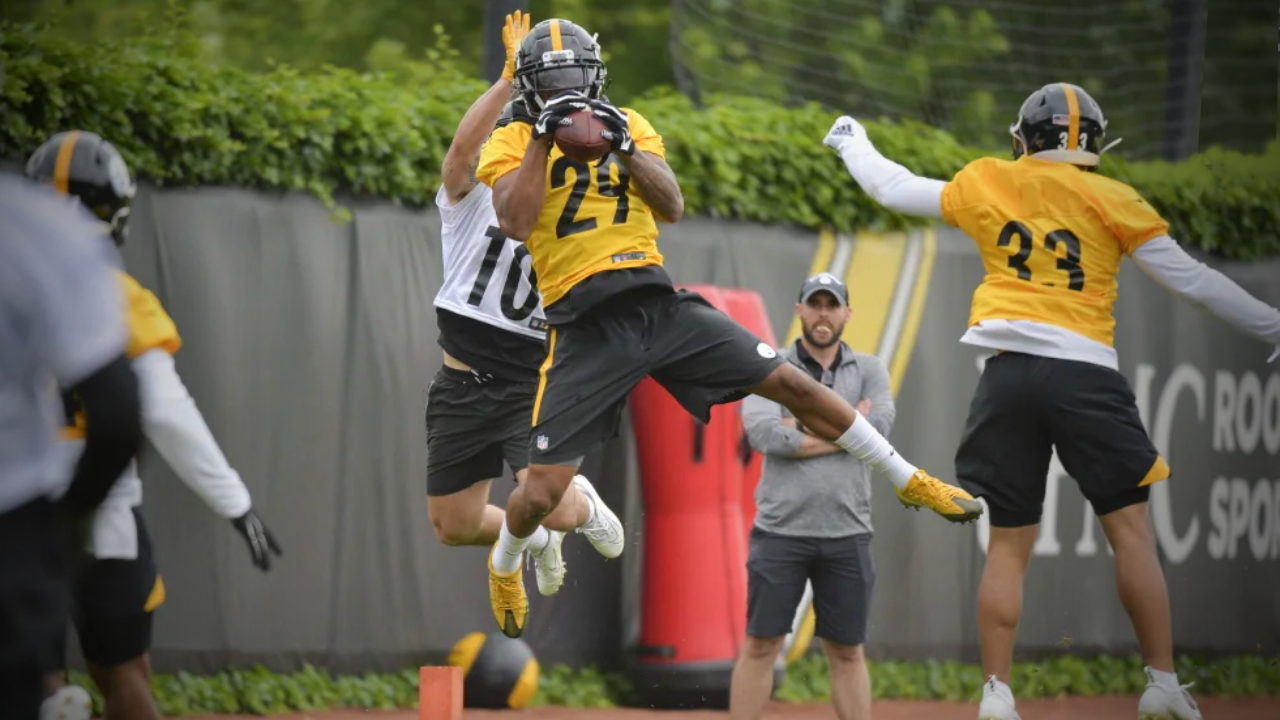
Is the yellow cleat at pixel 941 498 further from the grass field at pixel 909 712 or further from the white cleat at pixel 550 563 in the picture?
the grass field at pixel 909 712

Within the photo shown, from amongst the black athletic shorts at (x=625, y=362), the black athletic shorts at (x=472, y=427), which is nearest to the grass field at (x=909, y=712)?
the black athletic shorts at (x=472, y=427)

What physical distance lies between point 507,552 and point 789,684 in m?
3.61

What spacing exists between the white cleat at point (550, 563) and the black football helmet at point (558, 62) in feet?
7.11

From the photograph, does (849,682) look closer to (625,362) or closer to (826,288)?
(826,288)

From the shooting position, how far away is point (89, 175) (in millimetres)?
Result: 5070

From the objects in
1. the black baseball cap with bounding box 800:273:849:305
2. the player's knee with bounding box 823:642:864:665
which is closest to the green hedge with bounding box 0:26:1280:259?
the black baseball cap with bounding box 800:273:849:305

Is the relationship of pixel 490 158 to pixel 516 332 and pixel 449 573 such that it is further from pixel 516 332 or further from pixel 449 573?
pixel 449 573

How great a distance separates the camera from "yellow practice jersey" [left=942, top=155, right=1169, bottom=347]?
677 centimetres

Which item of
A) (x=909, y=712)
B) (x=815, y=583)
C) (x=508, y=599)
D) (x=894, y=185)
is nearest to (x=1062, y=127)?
(x=894, y=185)

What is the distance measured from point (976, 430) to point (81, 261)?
168 inches

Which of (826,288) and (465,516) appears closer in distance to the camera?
(465,516)

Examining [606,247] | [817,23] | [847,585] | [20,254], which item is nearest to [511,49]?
[606,247]

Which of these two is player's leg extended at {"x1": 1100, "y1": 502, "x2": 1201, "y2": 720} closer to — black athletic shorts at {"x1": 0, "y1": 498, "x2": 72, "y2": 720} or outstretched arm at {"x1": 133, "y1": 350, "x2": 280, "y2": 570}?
outstretched arm at {"x1": 133, "y1": 350, "x2": 280, "y2": 570}

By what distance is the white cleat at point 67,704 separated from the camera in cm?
524
